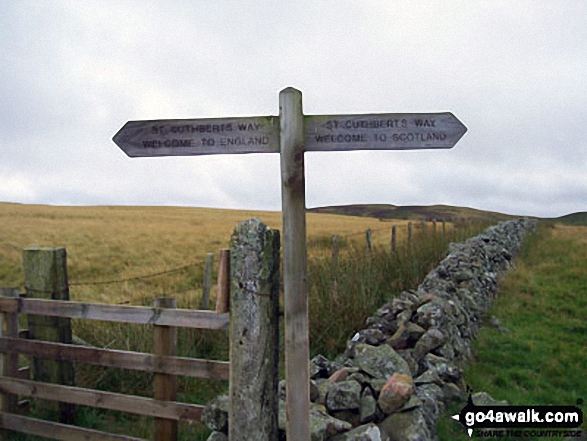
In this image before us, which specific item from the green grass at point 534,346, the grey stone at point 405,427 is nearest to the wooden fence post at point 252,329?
the grey stone at point 405,427

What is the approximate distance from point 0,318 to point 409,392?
13.7 ft

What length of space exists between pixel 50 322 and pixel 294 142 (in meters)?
3.38

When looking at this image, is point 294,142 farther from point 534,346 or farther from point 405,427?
point 534,346

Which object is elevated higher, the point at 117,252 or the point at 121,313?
the point at 117,252

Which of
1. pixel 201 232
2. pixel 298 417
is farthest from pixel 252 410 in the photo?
pixel 201 232

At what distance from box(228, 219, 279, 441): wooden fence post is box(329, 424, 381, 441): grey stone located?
53 cm

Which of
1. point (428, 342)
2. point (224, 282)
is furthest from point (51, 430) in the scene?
point (428, 342)

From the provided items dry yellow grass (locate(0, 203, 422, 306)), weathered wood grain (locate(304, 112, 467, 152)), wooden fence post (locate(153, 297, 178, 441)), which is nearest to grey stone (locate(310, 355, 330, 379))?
wooden fence post (locate(153, 297, 178, 441))

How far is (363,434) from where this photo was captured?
3.46m

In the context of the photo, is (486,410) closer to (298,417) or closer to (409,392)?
(409,392)

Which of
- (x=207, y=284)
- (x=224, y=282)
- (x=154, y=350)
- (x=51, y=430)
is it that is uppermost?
(x=224, y=282)

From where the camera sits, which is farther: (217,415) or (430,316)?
(430,316)

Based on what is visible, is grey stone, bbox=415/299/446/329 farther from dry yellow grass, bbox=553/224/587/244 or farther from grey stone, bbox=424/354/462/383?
dry yellow grass, bbox=553/224/587/244

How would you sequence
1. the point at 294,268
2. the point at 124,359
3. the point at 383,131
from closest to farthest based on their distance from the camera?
the point at 294,268
the point at 383,131
the point at 124,359
